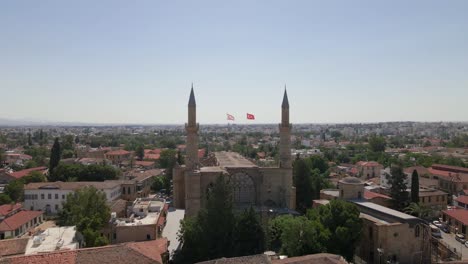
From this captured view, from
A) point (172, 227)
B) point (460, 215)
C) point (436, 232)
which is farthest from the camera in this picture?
point (460, 215)

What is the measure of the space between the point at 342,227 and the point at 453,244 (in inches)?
509

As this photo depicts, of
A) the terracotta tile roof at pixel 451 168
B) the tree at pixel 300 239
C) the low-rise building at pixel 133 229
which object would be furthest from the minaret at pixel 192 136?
the terracotta tile roof at pixel 451 168

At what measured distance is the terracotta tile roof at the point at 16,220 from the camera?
31.5 m

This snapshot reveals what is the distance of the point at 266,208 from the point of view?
119 ft

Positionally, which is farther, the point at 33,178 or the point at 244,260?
the point at 33,178

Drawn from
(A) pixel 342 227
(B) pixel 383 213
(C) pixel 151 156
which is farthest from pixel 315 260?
(C) pixel 151 156

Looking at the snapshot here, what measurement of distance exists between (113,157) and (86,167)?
29.6 m

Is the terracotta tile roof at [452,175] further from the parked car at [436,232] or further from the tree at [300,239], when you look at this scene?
the tree at [300,239]

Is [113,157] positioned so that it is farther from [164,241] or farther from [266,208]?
[164,241]

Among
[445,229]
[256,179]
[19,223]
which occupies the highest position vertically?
[256,179]

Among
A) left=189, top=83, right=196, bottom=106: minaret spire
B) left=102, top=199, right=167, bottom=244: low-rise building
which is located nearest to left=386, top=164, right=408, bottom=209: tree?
left=189, top=83, right=196, bottom=106: minaret spire

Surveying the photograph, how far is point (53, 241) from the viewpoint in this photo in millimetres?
24109

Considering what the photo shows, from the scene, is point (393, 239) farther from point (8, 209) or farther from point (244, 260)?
point (8, 209)

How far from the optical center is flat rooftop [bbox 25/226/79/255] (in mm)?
22609
